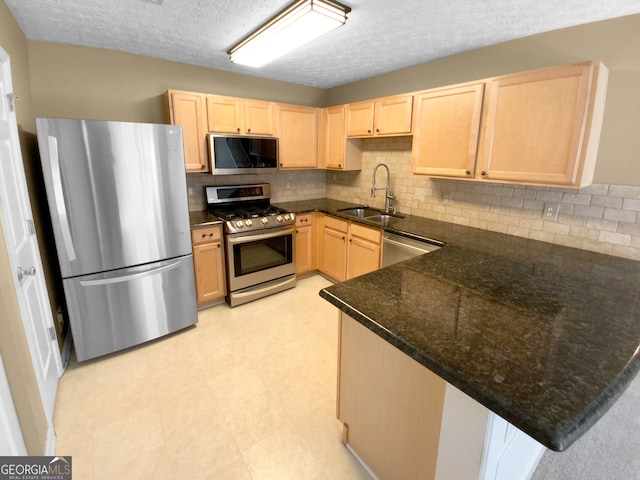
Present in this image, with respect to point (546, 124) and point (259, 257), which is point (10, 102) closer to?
point (259, 257)

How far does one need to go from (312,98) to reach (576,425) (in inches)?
167

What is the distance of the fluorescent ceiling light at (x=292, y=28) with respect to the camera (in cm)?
185

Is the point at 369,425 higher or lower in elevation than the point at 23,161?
lower

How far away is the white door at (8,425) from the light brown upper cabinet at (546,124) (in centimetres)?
304

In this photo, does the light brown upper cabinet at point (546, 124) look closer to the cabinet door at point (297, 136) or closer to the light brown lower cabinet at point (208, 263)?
the cabinet door at point (297, 136)

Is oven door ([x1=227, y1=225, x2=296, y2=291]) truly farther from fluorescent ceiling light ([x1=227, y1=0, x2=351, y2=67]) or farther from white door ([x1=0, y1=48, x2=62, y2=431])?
fluorescent ceiling light ([x1=227, y1=0, x2=351, y2=67])

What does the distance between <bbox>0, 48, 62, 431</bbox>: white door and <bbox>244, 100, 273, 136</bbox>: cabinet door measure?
74.8 inches

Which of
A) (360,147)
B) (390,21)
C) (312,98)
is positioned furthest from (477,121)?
(312,98)

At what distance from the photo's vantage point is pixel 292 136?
3.71 meters

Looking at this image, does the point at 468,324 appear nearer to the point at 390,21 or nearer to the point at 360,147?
the point at 390,21


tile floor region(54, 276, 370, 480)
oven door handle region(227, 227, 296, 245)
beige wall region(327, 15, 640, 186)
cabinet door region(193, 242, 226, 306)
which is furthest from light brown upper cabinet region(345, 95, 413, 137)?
tile floor region(54, 276, 370, 480)

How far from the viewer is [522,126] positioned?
7.00ft

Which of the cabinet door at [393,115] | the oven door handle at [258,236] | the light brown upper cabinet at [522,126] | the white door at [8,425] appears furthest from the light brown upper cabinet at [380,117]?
the white door at [8,425]

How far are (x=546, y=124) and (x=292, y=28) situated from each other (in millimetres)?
1826
